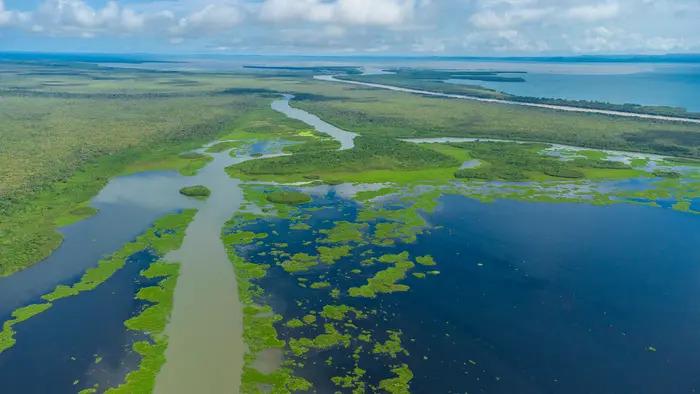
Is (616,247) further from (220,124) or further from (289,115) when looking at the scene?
(289,115)

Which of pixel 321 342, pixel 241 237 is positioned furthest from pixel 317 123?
pixel 321 342

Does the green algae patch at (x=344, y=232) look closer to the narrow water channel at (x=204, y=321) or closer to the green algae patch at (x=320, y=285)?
the green algae patch at (x=320, y=285)

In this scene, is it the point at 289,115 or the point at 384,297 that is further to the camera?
the point at 289,115

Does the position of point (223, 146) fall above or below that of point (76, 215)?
below

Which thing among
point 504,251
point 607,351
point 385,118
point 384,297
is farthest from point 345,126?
point 607,351

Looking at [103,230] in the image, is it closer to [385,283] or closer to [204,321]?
[204,321]

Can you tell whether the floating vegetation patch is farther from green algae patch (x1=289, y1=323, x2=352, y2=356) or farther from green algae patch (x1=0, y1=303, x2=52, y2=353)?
green algae patch (x1=0, y1=303, x2=52, y2=353)
